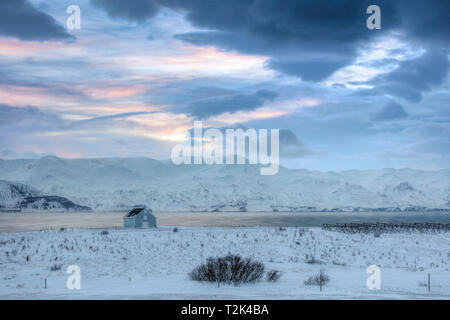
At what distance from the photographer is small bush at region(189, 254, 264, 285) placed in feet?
79.3

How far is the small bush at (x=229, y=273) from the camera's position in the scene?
2416 centimetres

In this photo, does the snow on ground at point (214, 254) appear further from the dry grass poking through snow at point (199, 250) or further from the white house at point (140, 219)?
the white house at point (140, 219)

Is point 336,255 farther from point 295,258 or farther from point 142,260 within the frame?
point 142,260

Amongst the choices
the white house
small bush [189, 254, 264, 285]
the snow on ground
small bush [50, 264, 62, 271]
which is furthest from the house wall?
small bush [189, 254, 264, 285]

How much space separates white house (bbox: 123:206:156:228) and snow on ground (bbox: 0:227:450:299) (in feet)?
43.4

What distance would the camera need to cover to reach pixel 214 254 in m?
37.0

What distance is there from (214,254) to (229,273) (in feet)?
41.5

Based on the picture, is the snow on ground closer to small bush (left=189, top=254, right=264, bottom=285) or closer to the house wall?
small bush (left=189, top=254, right=264, bottom=285)

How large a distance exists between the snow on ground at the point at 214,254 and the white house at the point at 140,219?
13215mm

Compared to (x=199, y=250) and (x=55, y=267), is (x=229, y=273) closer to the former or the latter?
(x=55, y=267)

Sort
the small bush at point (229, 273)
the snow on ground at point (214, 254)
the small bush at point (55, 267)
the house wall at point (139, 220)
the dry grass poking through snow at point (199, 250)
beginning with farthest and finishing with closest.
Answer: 1. the house wall at point (139, 220)
2. the dry grass poking through snow at point (199, 250)
3. the small bush at point (55, 267)
4. the small bush at point (229, 273)
5. the snow on ground at point (214, 254)

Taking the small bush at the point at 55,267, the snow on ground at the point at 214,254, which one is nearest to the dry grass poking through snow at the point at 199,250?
the snow on ground at the point at 214,254
